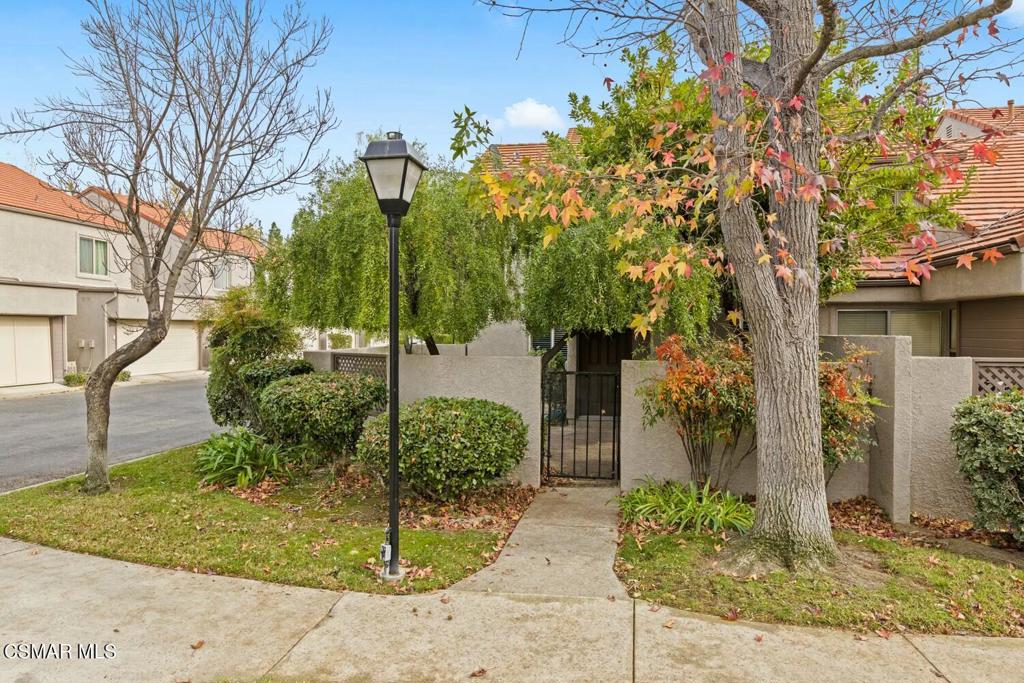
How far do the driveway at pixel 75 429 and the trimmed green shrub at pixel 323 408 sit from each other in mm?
3440

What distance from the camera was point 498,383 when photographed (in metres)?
7.33

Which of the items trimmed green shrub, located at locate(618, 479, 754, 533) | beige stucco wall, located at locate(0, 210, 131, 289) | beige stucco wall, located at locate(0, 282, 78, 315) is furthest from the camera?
beige stucco wall, located at locate(0, 210, 131, 289)

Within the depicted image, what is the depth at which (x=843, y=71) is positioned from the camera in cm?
841

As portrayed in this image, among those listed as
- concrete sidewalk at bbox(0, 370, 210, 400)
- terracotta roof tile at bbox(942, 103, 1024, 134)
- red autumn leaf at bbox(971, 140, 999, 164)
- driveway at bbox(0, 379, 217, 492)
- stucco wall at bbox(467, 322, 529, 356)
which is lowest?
driveway at bbox(0, 379, 217, 492)

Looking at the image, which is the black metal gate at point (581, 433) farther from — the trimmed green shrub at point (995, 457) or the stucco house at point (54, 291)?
the stucco house at point (54, 291)

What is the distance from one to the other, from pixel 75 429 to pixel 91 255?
1269 centimetres

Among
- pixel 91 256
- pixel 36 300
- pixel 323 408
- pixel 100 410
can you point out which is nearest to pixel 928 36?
pixel 323 408

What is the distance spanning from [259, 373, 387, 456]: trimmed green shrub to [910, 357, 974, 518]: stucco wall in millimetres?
6086

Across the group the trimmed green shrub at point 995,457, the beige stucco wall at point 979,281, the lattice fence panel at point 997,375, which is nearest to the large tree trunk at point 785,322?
the trimmed green shrub at point 995,457

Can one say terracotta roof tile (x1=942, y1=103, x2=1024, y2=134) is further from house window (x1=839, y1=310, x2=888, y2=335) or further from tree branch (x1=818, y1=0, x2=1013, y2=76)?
house window (x1=839, y1=310, x2=888, y2=335)

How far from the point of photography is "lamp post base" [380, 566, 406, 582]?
4617 mm

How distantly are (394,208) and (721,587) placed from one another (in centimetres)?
380

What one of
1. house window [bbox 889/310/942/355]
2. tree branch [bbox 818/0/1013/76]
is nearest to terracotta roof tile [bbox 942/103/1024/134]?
tree branch [bbox 818/0/1013/76]

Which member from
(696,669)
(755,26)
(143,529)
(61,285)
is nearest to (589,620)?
(696,669)
